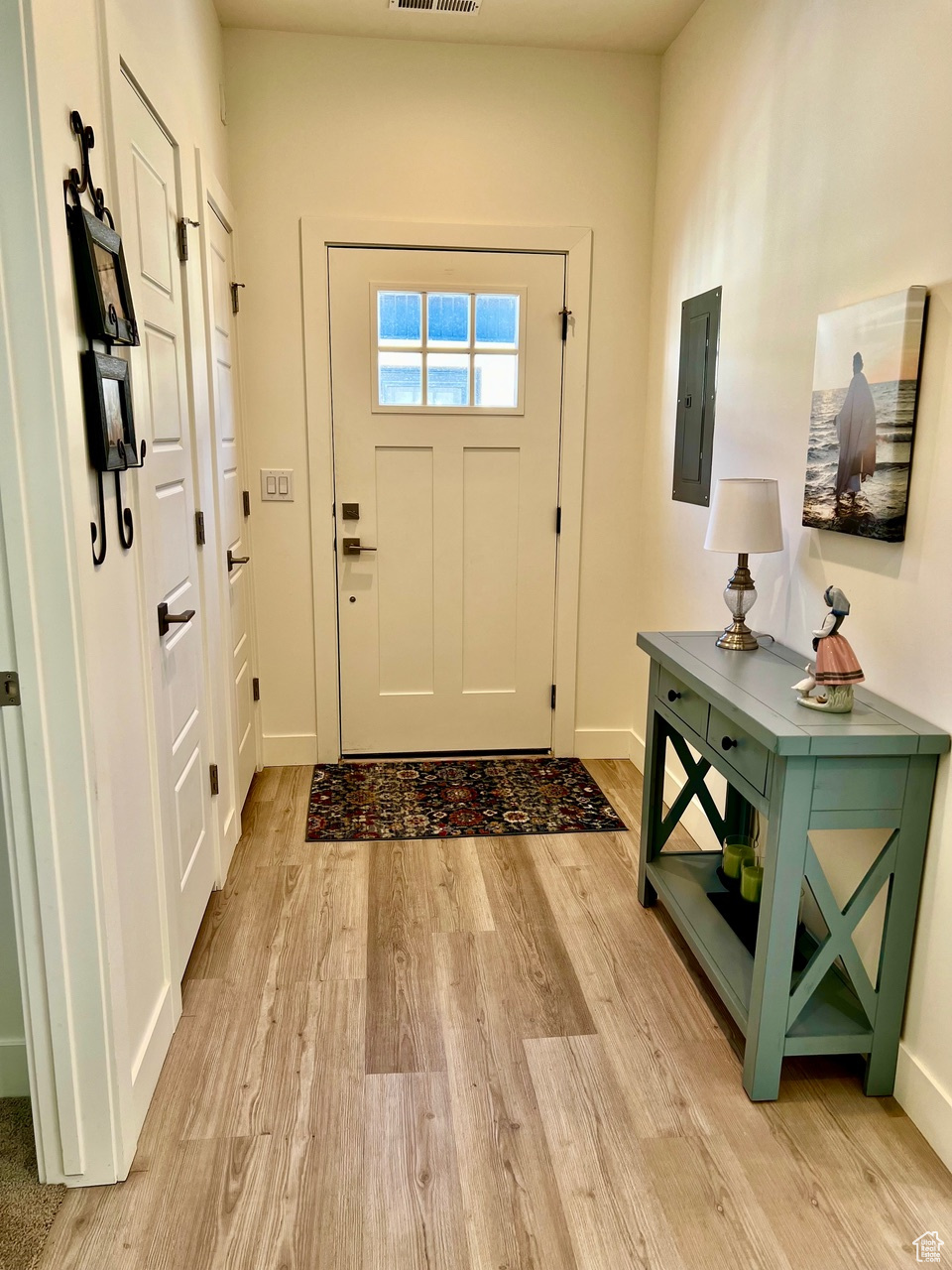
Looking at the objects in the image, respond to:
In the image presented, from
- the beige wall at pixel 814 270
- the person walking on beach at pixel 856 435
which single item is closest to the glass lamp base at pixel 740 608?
the beige wall at pixel 814 270

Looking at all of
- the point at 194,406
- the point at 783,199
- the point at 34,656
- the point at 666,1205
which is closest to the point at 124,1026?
the point at 34,656

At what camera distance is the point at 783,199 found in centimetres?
244

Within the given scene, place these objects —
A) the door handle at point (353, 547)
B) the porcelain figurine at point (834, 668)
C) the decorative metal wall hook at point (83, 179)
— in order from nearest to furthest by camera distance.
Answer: the decorative metal wall hook at point (83, 179), the porcelain figurine at point (834, 668), the door handle at point (353, 547)

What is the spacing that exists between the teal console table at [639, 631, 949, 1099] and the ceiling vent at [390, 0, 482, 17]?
245 centimetres

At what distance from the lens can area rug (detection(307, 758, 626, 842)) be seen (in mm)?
3229

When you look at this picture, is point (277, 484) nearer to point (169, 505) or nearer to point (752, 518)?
point (169, 505)

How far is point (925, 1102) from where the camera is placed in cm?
181

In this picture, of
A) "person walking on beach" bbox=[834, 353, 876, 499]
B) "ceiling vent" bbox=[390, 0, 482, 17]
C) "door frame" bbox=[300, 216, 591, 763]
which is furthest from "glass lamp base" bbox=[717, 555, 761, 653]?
"ceiling vent" bbox=[390, 0, 482, 17]

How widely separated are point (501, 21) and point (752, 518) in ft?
7.00

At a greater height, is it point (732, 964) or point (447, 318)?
point (447, 318)

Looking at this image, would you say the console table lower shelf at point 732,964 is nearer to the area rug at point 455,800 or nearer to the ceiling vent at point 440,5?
the area rug at point 455,800

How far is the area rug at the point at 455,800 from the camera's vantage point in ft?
10.6

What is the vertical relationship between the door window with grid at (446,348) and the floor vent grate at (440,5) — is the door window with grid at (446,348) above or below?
below

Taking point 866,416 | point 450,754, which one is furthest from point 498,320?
point 866,416
